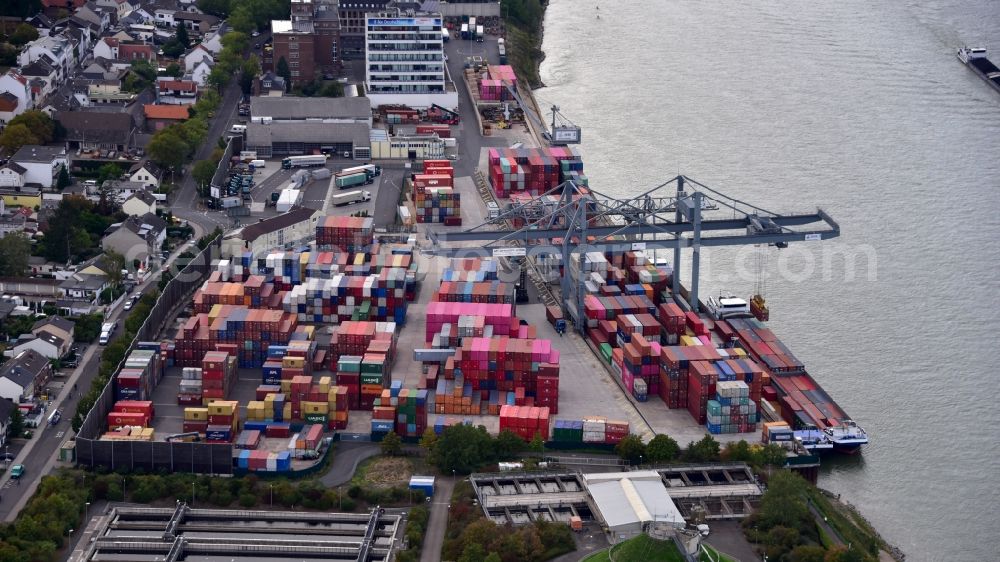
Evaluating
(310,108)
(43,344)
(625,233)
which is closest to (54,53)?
(310,108)

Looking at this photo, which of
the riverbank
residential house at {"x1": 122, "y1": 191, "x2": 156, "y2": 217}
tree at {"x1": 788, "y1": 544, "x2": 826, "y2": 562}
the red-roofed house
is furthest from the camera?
the riverbank

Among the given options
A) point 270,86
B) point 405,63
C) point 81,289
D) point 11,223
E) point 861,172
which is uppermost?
point 405,63

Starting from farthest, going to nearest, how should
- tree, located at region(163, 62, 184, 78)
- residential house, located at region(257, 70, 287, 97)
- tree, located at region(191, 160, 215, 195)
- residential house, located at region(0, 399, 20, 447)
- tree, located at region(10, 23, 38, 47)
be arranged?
tree, located at region(10, 23, 38, 47) < tree, located at region(163, 62, 184, 78) < residential house, located at region(257, 70, 287, 97) < tree, located at region(191, 160, 215, 195) < residential house, located at region(0, 399, 20, 447)

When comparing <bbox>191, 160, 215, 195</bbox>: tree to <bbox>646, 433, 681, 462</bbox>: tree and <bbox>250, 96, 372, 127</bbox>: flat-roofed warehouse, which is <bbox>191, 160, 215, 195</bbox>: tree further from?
<bbox>646, 433, 681, 462</bbox>: tree

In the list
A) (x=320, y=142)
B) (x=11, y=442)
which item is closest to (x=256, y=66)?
(x=320, y=142)

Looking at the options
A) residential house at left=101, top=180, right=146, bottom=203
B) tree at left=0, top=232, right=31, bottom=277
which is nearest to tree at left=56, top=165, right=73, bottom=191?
residential house at left=101, top=180, right=146, bottom=203

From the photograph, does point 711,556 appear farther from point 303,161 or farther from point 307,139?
point 307,139

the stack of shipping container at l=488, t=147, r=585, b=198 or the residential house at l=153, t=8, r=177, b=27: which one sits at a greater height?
the residential house at l=153, t=8, r=177, b=27
